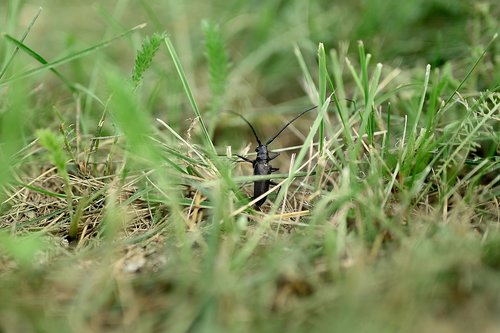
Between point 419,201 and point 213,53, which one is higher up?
point 213,53

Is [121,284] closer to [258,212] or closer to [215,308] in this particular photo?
[215,308]

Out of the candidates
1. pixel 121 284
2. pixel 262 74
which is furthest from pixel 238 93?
pixel 121 284

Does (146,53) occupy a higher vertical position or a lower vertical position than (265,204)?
higher

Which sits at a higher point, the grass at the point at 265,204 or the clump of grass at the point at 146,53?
the clump of grass at the point at 146,53

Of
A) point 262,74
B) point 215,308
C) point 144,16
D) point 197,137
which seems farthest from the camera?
point 144,16

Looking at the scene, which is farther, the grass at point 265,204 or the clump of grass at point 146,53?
the clump of grass at point 146,53

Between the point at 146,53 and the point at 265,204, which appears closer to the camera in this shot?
the point at 146,53

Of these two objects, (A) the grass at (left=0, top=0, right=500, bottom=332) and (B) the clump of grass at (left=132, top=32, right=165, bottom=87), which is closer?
(A) the grass at (left=0, top=0, right=500, bottom=332)

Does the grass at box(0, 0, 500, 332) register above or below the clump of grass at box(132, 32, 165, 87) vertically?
below
